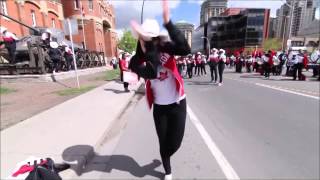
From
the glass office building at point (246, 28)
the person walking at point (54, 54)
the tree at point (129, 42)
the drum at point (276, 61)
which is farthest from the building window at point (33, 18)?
the glass office building at point (246, 28)

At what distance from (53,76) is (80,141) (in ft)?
40.4

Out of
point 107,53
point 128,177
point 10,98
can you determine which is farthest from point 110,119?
point 107,53

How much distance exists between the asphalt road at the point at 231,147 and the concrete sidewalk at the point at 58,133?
43cm

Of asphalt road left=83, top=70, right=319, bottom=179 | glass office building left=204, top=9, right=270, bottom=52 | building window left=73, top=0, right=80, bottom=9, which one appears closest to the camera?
asphalt road left=83, top=70, right=319, bottom=179

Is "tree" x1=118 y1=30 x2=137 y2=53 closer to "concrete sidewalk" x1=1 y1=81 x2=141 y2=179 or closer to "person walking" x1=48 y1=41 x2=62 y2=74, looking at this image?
"concrete sidewalk" x1=1 y1=81 x2=141 y2=179

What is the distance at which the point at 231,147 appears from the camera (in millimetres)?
4762

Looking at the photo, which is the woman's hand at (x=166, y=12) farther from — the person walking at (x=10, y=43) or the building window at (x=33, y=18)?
the building window at (x=33, y=18)

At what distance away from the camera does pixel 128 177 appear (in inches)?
151

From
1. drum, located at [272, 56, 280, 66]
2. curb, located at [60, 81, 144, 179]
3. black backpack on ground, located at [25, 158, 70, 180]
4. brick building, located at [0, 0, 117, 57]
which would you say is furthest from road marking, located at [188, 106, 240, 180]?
drum, located at [272, 56, 280, 66]

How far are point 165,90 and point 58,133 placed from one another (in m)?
3.60

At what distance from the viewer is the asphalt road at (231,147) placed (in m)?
3.92

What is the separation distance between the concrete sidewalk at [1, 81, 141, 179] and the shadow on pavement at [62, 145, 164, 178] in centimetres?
2

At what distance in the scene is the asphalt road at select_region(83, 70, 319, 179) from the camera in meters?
3.92

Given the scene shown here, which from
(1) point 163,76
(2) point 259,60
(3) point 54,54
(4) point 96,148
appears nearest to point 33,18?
(3) point 54,54
